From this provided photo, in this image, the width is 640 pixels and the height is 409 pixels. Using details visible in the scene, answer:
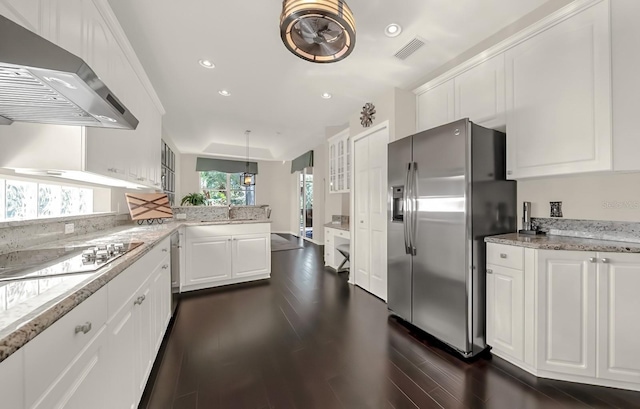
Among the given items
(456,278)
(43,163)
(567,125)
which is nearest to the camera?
(43,163)

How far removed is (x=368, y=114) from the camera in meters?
3.19

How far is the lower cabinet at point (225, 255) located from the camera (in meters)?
3.13

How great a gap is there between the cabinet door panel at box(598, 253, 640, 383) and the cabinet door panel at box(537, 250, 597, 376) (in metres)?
0.04

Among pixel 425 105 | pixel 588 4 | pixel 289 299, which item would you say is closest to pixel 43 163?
pixel 289 299

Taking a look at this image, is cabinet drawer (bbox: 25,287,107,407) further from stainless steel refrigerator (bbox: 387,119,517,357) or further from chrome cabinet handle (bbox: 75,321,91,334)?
stainless steel refrigerator (bbox: 387,119,517,357)

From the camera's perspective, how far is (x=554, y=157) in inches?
71.4

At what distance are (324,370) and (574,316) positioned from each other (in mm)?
1735

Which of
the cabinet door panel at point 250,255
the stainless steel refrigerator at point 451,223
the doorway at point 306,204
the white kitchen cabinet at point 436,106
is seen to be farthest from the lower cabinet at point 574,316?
the doorway at point 306,204

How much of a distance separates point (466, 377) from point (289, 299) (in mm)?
1907

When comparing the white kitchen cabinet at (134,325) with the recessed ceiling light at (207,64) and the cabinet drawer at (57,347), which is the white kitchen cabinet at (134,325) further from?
the recessed ceiling light at (207,64)

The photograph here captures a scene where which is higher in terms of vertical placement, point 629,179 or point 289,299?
point 629,179

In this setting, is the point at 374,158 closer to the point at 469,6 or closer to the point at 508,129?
the point at 508,129

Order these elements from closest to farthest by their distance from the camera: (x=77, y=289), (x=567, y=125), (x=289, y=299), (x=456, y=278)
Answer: (x=77, y=289), (x=567, y=125), (x=456, y=278), (x=289, y=299)

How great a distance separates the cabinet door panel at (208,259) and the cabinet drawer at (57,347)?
238cm
